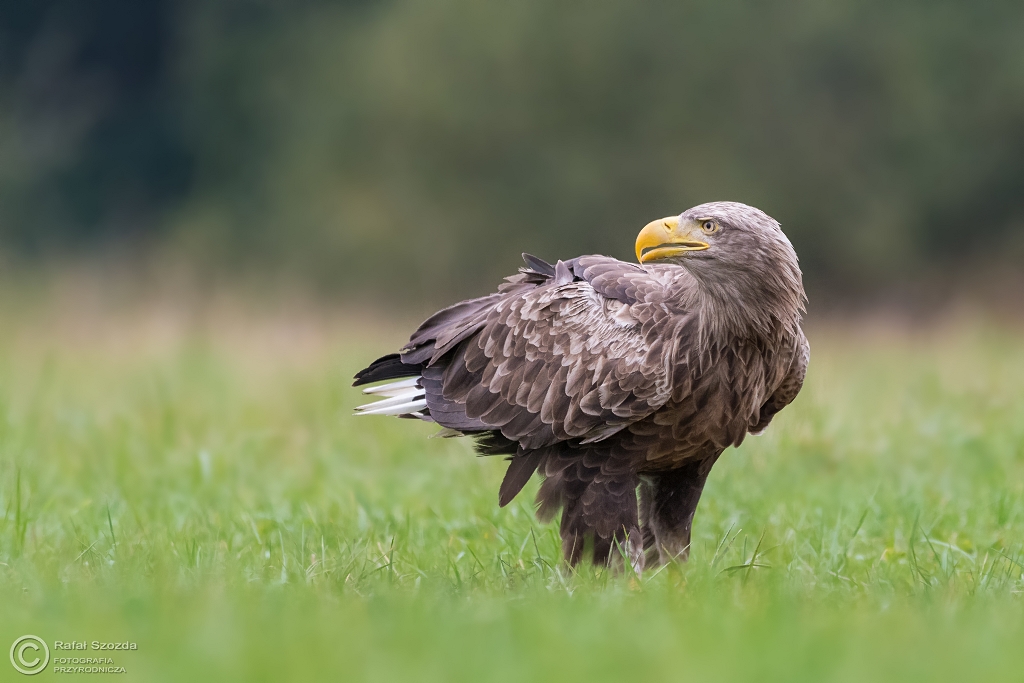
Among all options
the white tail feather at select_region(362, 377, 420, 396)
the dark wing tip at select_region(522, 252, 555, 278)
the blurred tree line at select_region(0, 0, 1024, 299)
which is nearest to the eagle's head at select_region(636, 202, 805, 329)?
the dark wing tip at select_region(522, 252, 555, 278)

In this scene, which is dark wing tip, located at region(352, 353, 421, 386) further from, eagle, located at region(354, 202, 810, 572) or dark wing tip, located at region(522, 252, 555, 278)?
dark wing tip, located at region(522, 252, 555, 278)

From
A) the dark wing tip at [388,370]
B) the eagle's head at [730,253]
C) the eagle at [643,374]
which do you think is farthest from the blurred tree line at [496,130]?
the eagle's head at [730,253]

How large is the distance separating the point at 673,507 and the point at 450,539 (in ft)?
3.46

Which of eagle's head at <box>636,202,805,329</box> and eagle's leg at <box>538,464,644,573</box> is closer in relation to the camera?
eagle's head at <box>636,202,805,329</box>

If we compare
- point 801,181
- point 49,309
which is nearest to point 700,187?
point 801,181

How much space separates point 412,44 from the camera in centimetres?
2412

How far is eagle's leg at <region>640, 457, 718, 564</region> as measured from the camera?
530 cm

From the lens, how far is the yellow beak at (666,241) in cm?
480

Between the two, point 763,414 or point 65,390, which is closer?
A: point 763,414

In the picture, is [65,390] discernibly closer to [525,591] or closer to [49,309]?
[49,309]

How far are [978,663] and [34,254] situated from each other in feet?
72.8

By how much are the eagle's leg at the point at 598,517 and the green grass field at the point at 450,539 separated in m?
0.19

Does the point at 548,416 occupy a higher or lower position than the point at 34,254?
higher

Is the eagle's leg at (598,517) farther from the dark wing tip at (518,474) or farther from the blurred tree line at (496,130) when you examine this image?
Result: the blurred tree line at (496,130)
